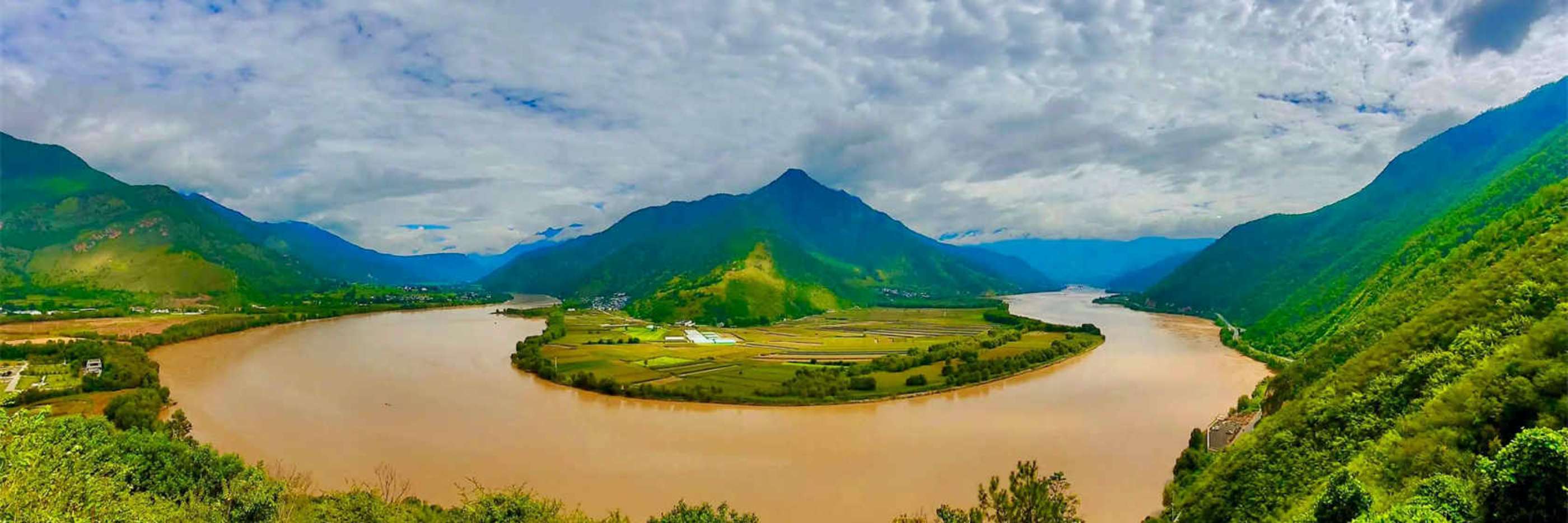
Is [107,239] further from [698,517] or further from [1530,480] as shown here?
[1530,480]

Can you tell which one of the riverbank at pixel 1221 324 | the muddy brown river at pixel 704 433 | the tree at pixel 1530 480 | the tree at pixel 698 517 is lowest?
the muddy brown river at pixel 704 433

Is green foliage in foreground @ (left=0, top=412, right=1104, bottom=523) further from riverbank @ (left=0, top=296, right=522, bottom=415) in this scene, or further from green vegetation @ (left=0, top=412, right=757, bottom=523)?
riverbank @ (left=0, top=296, right=522, bottom=415)

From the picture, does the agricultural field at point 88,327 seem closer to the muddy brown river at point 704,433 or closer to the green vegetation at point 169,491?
the muddy brown river at point 704,433

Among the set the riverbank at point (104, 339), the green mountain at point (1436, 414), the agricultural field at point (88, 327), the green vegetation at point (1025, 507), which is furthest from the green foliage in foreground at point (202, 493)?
the agricultural field at point (88, 327)

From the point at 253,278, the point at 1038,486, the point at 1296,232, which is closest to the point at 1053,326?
the point at 1296,232

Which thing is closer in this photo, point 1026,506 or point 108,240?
point 1026,506

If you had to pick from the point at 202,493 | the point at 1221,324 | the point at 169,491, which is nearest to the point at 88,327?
the point at 169,491
